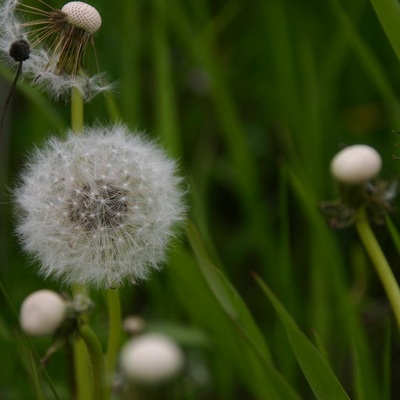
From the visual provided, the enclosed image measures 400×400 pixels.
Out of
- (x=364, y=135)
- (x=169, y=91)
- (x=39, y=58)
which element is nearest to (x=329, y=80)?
(x=364, y=135)

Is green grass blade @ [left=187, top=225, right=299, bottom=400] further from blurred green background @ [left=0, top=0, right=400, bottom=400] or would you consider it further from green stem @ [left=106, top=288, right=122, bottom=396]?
green stem @ [left=106, top=288, right=122, bottom=396]

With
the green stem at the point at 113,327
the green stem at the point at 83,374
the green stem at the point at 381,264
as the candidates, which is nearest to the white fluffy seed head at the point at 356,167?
the green stem at the point at 381,264

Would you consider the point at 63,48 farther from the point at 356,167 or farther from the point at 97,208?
the point at 356,167

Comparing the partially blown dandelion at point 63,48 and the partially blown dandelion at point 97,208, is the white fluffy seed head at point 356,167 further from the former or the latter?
the partially blown dandelion at point 63,48

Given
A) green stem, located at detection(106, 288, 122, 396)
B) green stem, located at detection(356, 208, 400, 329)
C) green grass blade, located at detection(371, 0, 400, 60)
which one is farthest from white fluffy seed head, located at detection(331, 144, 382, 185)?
green stem, located at detection(106, 288, 122, 396)

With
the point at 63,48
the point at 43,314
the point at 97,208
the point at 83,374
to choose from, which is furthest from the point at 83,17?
the point at 83,374

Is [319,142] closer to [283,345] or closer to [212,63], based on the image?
[212,63]
